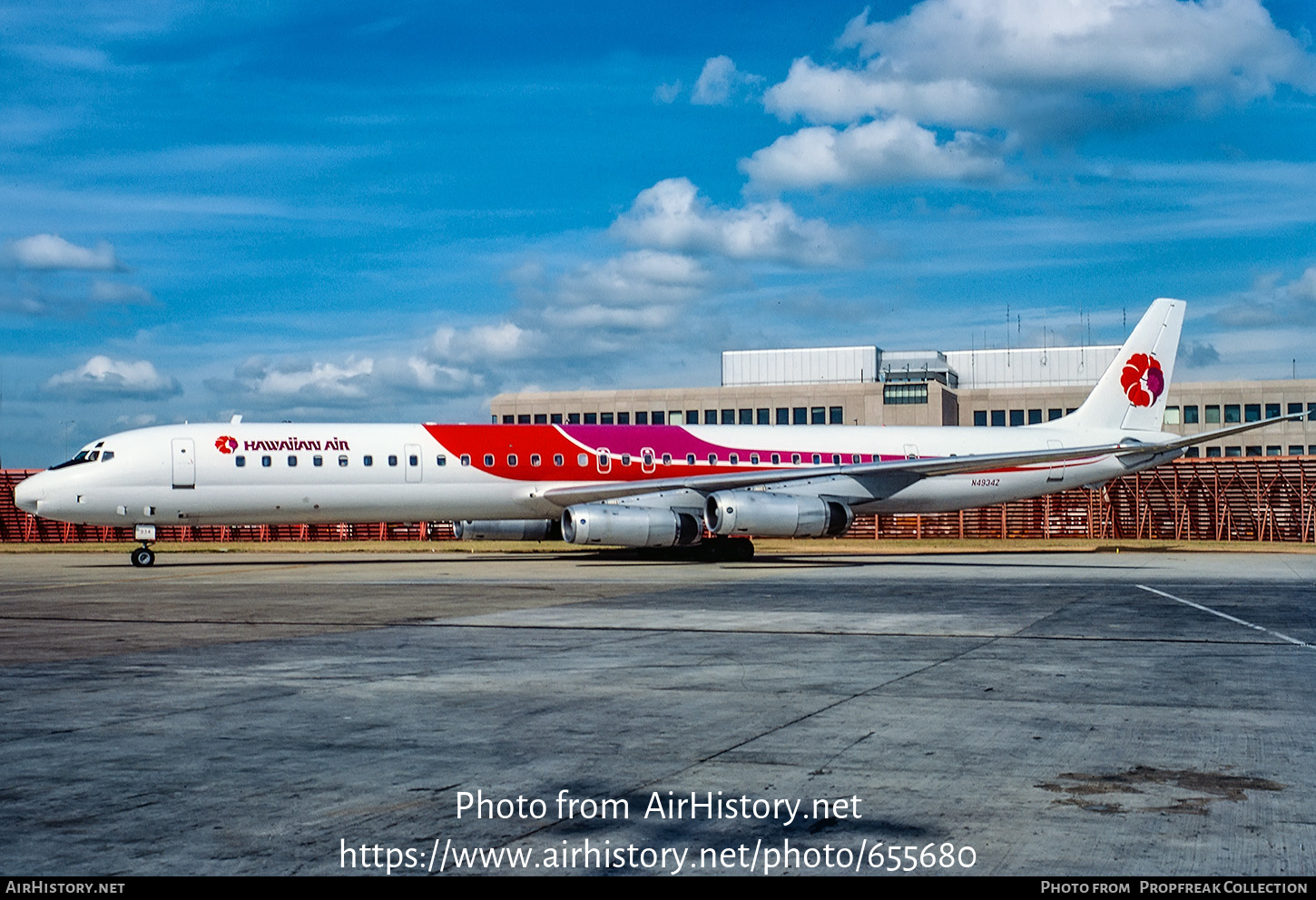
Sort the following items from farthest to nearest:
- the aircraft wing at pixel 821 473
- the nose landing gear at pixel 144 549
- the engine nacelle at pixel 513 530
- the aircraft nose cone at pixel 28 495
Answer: the engine nacelle at pixel 513 530
the aircraft wing at pixel 821 473
the nose landing gear at pixel 144 549
the aircraft nose cone at pixel 28 495

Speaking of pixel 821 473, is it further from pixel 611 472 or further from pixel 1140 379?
pixel 1140 379

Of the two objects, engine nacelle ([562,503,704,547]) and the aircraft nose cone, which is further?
engine nacelle ([562,503,704,547])

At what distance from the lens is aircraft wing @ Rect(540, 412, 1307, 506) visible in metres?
32.2

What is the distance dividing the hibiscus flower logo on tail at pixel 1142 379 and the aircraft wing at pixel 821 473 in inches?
140

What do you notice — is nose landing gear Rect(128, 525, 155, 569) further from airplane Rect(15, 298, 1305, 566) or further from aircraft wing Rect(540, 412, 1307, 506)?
aircraft wing Rect(540, 412, 1307, 506)

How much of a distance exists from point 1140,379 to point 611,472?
59.4ft

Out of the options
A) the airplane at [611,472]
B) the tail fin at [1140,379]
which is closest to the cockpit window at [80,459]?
the airplane at [611,472]

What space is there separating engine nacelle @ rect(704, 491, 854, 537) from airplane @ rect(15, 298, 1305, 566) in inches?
1.9

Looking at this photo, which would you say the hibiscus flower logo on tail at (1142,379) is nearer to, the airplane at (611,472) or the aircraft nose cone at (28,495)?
the airplane at (611,472)

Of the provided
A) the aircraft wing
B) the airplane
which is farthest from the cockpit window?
the aircraft wing

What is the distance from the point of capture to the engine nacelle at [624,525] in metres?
29.2

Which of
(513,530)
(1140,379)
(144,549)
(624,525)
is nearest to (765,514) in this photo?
(624,525)
